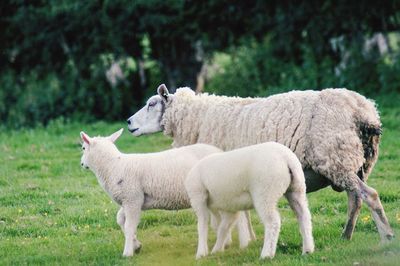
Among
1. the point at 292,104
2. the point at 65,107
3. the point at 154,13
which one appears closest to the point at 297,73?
the point at 154,13

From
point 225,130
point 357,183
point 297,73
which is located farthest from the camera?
point 297,73

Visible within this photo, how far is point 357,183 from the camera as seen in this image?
319 inches

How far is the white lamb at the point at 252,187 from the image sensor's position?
23.9 ft

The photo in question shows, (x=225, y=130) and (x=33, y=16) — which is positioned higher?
(x=33, y=16)

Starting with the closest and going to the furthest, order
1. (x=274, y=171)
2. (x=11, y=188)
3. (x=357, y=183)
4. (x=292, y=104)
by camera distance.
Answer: (x=274, y=171) < (x=357, y=183) < (x=292, y=104) < (x=11, y=188)

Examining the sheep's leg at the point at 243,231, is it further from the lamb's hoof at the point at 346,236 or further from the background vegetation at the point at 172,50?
the background vegetation at the point at 172,50

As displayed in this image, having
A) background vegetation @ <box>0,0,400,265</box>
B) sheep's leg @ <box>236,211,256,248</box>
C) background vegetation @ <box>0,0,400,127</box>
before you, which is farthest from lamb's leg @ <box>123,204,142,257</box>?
background vegetation @ <box>0,0,400,127</box>

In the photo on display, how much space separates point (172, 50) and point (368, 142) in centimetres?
1281

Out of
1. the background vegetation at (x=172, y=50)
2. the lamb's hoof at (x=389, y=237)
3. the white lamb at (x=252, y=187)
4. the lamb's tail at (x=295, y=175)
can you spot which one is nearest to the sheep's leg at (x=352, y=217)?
the lamb's hoof at (x=389, y=237)

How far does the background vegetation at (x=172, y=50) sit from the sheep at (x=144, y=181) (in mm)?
10294

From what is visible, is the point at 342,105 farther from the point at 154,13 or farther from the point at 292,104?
the point at 154,13

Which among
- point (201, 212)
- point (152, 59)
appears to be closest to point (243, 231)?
point (201, 212)

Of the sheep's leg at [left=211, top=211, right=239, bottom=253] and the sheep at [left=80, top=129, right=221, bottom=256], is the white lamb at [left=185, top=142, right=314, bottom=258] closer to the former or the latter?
the sheep's leg at [left=211, top=211, right=239, bottom=253]

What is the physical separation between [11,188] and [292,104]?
472 centimetres
